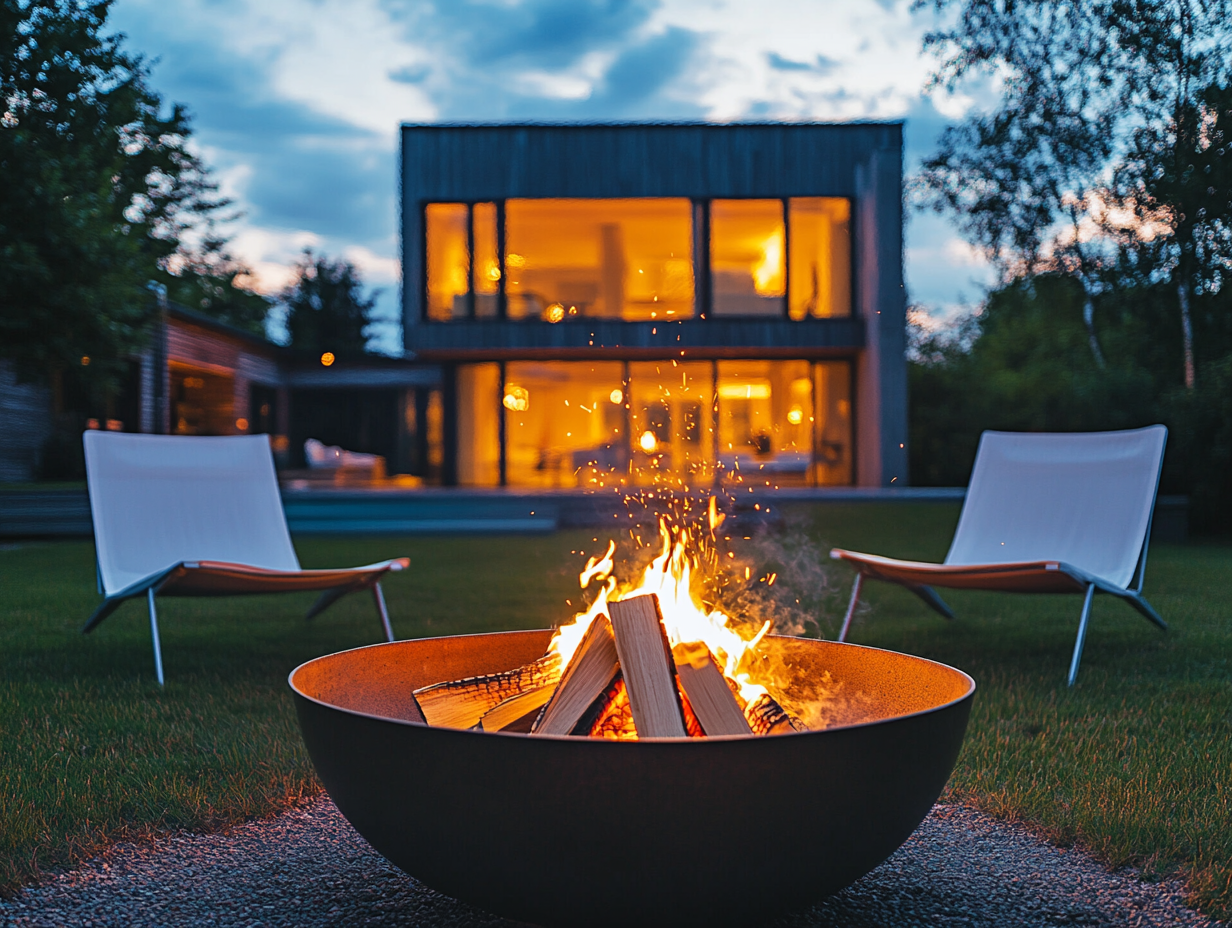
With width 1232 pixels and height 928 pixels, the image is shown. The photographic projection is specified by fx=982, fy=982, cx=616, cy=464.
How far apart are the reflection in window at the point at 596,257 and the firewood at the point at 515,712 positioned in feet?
39.7

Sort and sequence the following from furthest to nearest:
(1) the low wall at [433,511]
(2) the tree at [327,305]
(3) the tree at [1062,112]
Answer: (2) the tree at [327,305] < (3) the tree at [1062,112] < (1) the low wall at [433,511]

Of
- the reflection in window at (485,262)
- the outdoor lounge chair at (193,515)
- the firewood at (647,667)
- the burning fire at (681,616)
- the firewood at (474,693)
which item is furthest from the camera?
the reflection in window at (485,262)

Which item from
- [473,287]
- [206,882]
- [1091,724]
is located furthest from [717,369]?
[206,882]

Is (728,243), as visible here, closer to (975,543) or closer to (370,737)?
(975,543)

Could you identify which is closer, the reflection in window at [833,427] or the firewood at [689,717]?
the firewood at [689,717]

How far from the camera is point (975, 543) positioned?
14.1ft

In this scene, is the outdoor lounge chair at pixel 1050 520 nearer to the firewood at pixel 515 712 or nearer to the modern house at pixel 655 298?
the firewood at pixel 515 712

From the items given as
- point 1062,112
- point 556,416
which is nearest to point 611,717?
point 1062,112

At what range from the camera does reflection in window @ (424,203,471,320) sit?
13633 millimetres

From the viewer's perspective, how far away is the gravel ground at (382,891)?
155 centimetres

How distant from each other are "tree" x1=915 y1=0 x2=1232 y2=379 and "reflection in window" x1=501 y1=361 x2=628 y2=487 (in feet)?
Answer: 16.6

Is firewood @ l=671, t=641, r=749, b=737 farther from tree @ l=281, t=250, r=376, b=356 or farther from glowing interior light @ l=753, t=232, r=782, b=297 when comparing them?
tree @ l=281, t=250, r=376, b=356

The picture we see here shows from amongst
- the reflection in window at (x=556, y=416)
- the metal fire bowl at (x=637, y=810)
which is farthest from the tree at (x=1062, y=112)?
the metal fire bowl at (x=637, y=810)

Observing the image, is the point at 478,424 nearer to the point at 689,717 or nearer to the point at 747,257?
the point at 747,257
